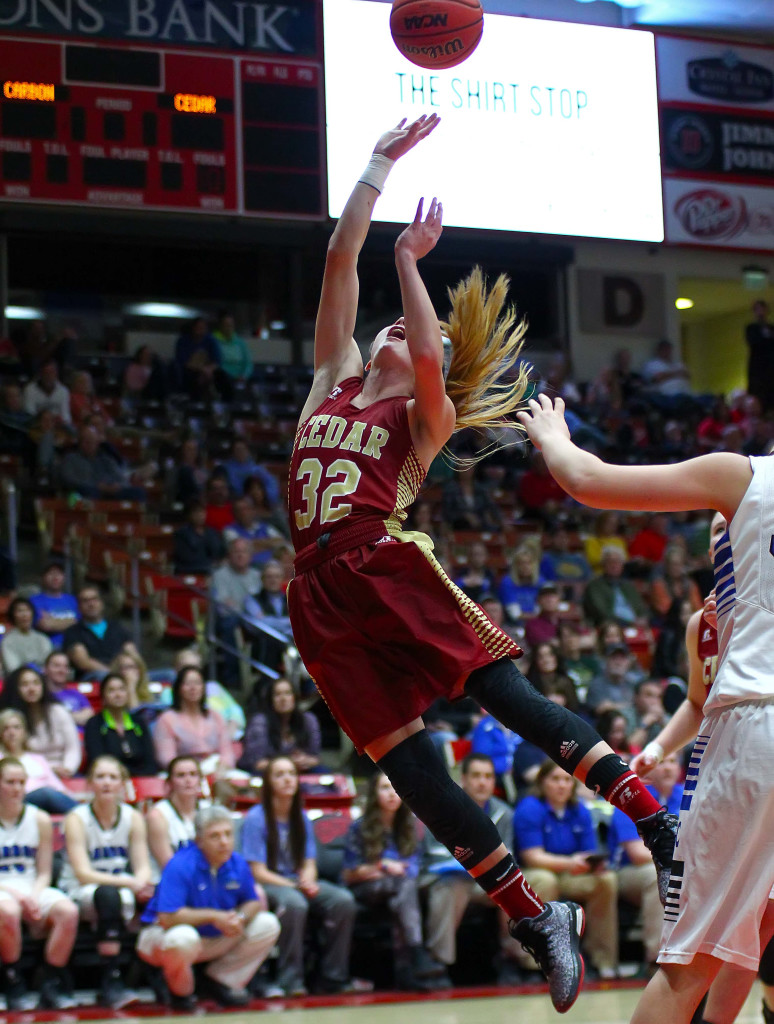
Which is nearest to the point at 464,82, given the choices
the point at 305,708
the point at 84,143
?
the point at 84,143

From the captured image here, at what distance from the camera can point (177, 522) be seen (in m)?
12.6

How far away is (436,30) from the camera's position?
6.09 metres

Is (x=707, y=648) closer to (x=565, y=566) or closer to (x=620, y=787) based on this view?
(x=620, y=787)

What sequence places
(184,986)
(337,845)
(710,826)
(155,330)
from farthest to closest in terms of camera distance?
(155,330)
(337,845)
(184,986)
(710,826)

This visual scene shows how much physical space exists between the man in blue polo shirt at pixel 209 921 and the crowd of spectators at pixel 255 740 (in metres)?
0.01

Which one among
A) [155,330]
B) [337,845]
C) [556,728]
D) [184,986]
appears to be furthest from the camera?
[155,330]

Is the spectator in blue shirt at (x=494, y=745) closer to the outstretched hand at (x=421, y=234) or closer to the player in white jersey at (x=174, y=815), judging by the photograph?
the player in white jersey at (x=174, y=815)

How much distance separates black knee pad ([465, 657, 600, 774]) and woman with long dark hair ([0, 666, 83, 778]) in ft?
15.5

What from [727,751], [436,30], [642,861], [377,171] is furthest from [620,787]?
[642,861]

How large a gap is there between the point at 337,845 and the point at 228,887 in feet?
3.48

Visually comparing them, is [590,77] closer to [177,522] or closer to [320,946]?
[177,522]

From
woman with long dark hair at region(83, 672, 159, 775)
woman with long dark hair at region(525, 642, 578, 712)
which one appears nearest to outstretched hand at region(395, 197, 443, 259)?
woman with long dark hair at region(83, 672, 159, 775)

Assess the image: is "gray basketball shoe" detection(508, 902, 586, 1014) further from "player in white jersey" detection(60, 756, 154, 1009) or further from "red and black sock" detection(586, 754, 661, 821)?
"player in white jersey" detection(60, 756, 154, 1009)

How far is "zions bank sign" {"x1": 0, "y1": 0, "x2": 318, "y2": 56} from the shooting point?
12273 mm
